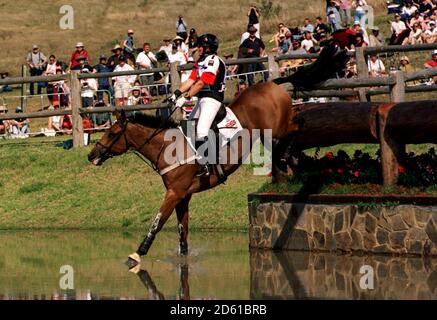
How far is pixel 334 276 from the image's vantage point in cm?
1495

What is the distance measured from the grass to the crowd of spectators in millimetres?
2494

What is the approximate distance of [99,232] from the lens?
2108 cm

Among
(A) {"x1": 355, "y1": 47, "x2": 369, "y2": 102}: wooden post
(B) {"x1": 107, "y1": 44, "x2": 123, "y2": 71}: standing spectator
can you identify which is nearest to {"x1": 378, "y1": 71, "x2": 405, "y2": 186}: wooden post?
(A) {"x1": 355, "y1": 47, "x2": 369, "y2": 102}: wooden post

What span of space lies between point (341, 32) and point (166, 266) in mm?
12302

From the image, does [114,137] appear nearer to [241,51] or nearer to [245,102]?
[245,102]

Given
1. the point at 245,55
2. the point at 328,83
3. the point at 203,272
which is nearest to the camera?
the point at 203,272

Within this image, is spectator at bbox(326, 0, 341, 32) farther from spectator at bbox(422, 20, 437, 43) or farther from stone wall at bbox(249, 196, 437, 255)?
stone wall at bbox(249, 196, 437, 255)

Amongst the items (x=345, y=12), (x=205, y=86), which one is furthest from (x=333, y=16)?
(x=205, y=86)

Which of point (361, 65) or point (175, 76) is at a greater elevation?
point (361, 65)

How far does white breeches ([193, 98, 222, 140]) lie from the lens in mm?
17469

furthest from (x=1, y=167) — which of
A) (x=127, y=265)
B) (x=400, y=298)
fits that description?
(x=400, y=298)

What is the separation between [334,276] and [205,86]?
4062mm

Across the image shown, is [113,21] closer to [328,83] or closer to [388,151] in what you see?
[328,83]

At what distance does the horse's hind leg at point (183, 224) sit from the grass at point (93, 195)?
107 inches
